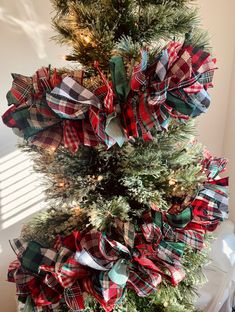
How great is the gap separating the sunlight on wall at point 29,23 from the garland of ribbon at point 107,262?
66 cm

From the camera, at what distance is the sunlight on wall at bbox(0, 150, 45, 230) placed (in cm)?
107

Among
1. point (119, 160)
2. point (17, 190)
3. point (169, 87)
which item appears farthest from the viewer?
point (17, 190)

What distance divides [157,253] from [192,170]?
7.4 inches

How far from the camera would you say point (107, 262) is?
0.54 m

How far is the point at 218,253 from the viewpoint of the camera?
1197 millimetres

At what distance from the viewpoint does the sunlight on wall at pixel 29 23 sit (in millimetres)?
921

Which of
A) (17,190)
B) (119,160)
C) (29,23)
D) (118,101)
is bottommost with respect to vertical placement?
(17,190)

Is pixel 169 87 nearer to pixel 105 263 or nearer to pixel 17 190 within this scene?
pixel 105 263

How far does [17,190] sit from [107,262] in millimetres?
659

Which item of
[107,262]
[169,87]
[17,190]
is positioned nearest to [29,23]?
[17,190]

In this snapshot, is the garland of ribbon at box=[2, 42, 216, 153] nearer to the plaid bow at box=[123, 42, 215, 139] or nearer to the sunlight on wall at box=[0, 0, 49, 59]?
the plaid bow at box=[123, 42, 215, 139]

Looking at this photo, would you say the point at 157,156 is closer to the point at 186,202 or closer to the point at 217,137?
the point at 186,202

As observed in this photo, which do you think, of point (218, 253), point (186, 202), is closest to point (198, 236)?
point (186, 202)

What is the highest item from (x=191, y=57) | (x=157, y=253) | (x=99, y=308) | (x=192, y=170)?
(x=191, y=57)
